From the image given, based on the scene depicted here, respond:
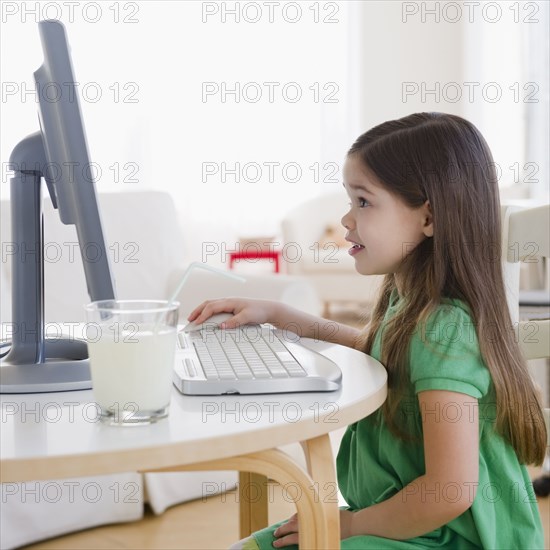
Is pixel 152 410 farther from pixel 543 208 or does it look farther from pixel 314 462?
pixel 543 208

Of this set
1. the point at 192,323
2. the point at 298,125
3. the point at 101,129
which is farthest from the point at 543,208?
the point at 298,125

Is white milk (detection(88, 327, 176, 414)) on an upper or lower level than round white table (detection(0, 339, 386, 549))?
upper

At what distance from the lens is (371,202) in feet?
3.47

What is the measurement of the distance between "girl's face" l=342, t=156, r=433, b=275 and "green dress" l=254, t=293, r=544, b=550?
0.33 feet

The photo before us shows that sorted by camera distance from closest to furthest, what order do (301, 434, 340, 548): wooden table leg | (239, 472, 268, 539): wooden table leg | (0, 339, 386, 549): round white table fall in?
(0, 339, 386, 549): round white table
(301, 434, 340, 548): wooden table leg
(239, 472, 268, 539): wooden table leg

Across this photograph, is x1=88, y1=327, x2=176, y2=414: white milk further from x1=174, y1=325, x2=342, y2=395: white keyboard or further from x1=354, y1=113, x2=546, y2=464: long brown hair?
x1=354, y1=113, x2=546, y2=464: long brown hair

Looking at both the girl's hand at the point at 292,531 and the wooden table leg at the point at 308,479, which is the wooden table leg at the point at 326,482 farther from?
the girl's hand at the point at 292,531

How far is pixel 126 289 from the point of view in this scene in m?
2.44

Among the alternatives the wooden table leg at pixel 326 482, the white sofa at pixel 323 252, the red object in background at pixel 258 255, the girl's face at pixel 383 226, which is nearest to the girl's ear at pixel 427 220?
the girl's face at pixel 383 226

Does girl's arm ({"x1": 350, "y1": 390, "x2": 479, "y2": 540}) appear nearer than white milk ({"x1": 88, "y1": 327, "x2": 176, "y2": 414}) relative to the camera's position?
No

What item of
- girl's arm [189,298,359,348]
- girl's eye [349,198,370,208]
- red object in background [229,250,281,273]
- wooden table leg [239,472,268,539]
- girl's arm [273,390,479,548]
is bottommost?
red object in background [229,250,281,273]

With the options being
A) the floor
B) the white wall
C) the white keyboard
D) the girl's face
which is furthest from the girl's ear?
the white wall

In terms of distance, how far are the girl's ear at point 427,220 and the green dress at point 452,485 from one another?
10 cm

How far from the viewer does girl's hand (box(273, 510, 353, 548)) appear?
924 millimetres
